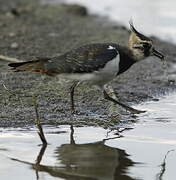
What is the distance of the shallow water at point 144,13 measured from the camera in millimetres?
12734

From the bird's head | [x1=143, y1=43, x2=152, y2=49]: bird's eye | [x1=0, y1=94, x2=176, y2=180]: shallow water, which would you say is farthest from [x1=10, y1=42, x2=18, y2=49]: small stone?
[x1=0, y1=94, x2=176, y2=180]: shallow water

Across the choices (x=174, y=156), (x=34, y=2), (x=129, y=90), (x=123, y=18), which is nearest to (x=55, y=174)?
(x=174, y=156)

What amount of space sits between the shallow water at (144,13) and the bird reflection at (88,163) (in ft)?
20.3

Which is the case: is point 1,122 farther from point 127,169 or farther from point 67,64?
point 127,169

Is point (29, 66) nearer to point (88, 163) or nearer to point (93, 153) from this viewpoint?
point (93, 153)

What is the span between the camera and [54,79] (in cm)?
887

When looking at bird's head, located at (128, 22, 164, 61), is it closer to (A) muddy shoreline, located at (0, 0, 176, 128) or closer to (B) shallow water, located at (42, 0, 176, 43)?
(A) muddy shoreline, located at (0, 0, 176, 128)

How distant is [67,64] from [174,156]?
1.75m

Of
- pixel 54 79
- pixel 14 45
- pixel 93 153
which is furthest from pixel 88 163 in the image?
pixel 14 45

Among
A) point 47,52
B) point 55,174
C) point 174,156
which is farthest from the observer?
point 47,52

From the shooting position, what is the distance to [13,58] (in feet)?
31.7

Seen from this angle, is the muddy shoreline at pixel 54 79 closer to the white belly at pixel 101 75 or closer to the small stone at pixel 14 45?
the small stone at pixel 14 45

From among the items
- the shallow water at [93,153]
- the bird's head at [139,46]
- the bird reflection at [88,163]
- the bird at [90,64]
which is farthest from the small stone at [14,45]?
the bird reflection at [88,163]

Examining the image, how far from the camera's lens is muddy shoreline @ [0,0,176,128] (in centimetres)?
729
